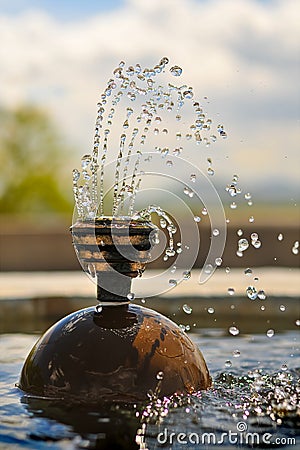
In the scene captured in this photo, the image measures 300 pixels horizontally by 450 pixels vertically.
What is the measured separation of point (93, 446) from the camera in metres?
2.47

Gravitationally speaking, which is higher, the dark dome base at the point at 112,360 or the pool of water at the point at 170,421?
the dark dome base at the point at 112,360

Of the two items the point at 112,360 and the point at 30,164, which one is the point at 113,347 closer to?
the point at 112,360

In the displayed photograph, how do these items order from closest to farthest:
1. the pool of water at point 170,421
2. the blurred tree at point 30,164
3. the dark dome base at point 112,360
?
the pool of water at point 170,421, the dark dome base at point 112,360, the blurred tree at point 30,164

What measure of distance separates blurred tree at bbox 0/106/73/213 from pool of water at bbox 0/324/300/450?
1586cm

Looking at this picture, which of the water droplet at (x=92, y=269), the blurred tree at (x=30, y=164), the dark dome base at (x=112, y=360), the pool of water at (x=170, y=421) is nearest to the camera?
the pool of water at (x=170, y=421)

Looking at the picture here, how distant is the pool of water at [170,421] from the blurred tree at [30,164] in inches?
624

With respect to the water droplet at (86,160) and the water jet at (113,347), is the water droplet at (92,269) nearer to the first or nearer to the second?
the water jet at (113,347)

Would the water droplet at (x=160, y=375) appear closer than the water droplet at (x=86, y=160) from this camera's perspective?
Yes

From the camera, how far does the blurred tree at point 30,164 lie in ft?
62.5

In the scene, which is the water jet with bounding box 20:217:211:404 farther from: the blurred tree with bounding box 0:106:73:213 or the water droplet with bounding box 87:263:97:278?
the blurred tree with bounding box 0:106:73:213

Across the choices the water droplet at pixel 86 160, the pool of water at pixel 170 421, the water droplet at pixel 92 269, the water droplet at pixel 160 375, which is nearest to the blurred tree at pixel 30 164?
the pool of water at pixel 170 421

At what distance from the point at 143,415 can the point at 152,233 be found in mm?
696

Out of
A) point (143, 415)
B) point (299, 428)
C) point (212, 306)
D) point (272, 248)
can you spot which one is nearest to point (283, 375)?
point (299, 428)

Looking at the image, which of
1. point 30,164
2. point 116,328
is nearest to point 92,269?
point 116,328
